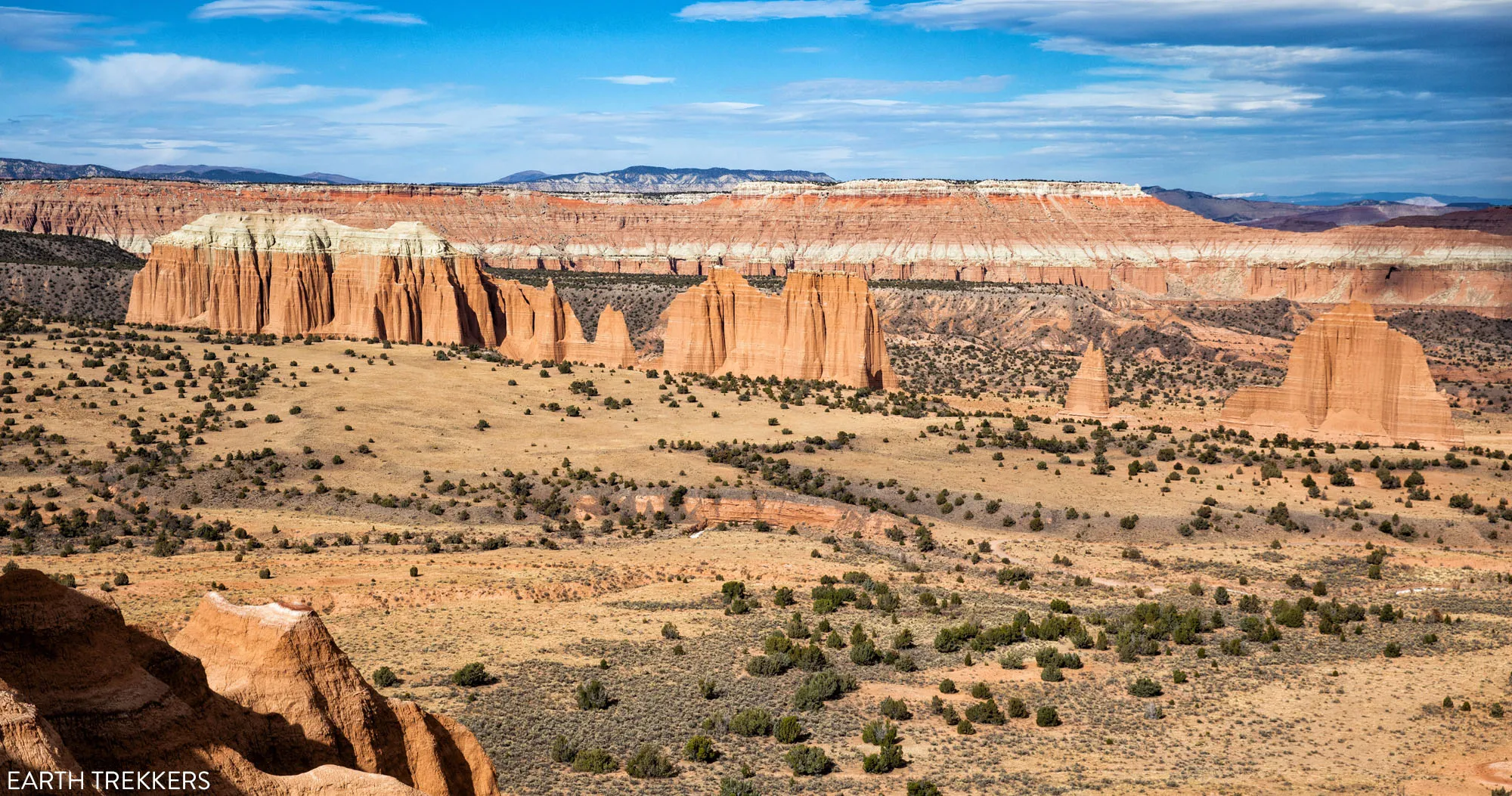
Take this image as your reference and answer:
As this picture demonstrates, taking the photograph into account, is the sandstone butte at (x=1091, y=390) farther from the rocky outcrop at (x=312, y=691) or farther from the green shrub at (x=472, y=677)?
the rocky outcrop at (x=312, y=691)

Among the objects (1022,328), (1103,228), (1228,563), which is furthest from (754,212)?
(1228,563)

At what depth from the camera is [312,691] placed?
495 inches

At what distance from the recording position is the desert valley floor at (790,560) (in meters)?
22.0

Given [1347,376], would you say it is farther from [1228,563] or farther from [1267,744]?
[1267,744]

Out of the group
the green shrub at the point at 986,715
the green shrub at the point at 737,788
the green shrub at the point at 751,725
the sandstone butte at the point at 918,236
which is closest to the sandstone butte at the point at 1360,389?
the green shrub at the point at 986,715

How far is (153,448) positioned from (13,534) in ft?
39.6

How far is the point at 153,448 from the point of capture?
48.6 meters

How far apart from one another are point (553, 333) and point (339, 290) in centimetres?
1740

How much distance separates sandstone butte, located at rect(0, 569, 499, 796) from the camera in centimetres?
1009

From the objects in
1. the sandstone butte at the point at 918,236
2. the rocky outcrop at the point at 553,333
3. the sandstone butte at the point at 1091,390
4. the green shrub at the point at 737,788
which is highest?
the sandstone butte at the point at 918,236

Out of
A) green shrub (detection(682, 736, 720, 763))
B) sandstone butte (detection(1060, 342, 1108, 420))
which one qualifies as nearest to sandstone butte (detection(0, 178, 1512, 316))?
sandstone butte (detection(1060, 342, 1108, 420))

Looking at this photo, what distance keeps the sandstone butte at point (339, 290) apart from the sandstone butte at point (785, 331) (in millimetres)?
7257

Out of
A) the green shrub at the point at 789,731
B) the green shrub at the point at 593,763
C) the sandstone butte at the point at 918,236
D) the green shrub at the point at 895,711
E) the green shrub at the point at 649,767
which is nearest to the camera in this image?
the green shrub at the point at 649,767

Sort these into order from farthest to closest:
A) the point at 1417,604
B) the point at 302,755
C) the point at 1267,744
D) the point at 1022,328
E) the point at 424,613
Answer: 1. the point at 1022,328
2. the point at 1417,604
3. the point at 424,613
4. the point at 1267,744
5. the point at 302,755
